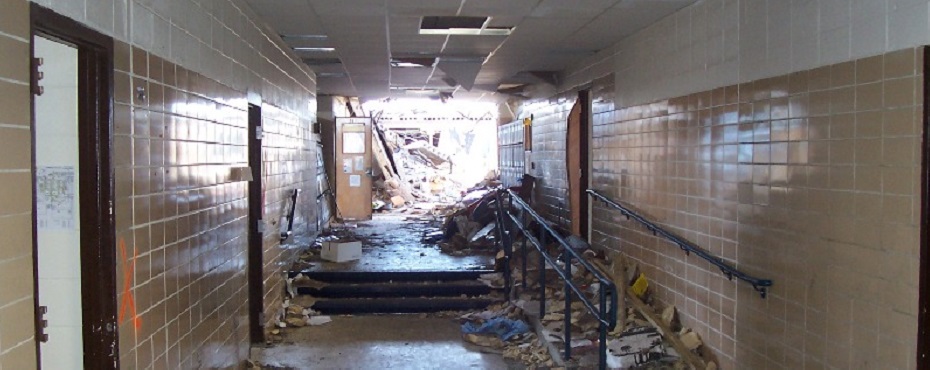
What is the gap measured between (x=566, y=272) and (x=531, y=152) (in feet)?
20.2

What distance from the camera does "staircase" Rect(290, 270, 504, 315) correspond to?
707cm

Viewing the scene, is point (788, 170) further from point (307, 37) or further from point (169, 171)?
point (307, 37)

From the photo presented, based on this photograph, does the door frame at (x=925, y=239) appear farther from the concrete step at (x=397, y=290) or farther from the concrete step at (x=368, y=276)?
the concrete step at (x=368, y=276)

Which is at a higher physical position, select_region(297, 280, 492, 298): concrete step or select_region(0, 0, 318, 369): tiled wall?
select_region(0, 0, 318, 369): tiled wall

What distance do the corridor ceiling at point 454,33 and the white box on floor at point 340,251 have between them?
213cm

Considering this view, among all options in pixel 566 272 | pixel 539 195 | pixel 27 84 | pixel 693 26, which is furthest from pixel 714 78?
pixel 539 195

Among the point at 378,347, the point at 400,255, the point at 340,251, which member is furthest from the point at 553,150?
the point at 378,347

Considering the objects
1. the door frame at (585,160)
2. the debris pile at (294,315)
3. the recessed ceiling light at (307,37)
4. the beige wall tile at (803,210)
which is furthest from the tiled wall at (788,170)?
the debris pile at (294,315)

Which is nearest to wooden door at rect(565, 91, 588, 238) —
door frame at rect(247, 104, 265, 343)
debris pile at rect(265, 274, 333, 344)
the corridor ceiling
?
the corridor ceiling

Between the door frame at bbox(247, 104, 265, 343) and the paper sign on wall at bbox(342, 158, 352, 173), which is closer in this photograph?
the door frame at bbox(247, 104, 265, 343)

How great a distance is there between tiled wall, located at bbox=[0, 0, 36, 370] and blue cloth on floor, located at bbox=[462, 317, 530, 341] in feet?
14.5

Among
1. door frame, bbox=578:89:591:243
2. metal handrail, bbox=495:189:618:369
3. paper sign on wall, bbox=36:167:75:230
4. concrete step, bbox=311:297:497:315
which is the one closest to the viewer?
paper sign on wall, bbox=36:167:75:230

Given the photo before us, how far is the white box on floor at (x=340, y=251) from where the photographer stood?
8.02m

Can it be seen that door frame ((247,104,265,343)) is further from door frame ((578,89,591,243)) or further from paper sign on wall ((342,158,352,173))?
paper sign on wall ((342,158,352,173))
